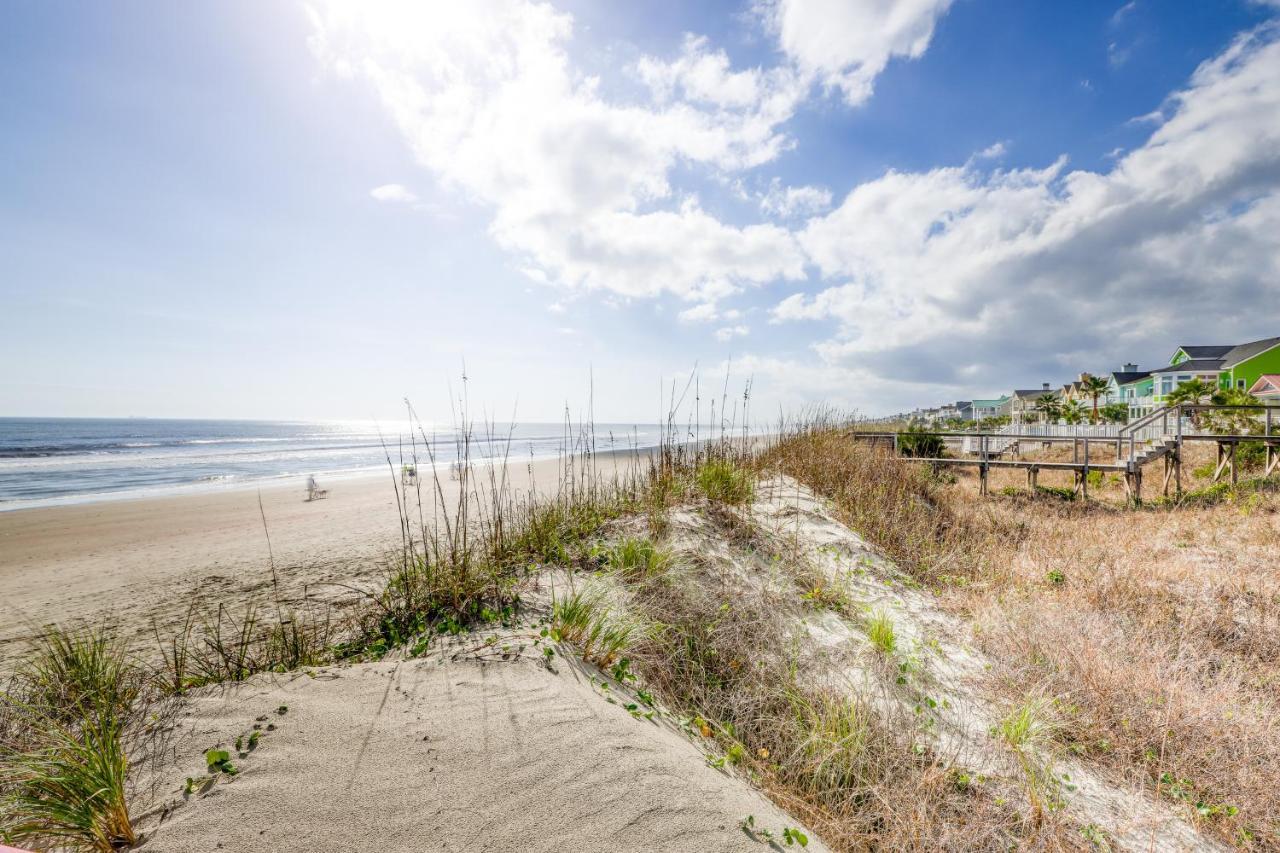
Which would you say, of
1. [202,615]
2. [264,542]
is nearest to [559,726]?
[202,615]

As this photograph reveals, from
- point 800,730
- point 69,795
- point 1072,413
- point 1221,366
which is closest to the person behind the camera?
point 69,795

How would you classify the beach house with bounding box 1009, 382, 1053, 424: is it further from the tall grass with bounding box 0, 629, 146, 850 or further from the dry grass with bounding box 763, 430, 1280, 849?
the tall grass with bounding box 0, 629, 146, 850

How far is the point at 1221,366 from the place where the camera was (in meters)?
39.3

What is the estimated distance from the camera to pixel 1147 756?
3061 mm

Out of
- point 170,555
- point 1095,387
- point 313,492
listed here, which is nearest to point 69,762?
point 170,555

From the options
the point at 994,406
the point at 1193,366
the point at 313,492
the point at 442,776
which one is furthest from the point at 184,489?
the point at 994,406

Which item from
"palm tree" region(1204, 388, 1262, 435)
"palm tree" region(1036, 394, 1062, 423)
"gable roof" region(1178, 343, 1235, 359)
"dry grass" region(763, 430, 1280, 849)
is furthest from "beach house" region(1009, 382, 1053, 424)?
"dry grass" region(763, 430, 1280, 849)

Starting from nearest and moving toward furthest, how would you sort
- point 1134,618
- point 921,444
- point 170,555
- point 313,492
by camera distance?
point 1134,618 < point 170,555 < point 313,492 < point 921,444

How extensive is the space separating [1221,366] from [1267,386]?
11.1m

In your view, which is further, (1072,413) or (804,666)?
(1072,413)

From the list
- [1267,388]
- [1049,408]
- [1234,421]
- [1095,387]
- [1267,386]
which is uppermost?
[1095,387]

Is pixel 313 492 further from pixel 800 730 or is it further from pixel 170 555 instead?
pixel 800 730

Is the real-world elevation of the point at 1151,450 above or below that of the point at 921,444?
below

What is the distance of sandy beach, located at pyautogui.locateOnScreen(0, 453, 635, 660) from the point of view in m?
5.16
